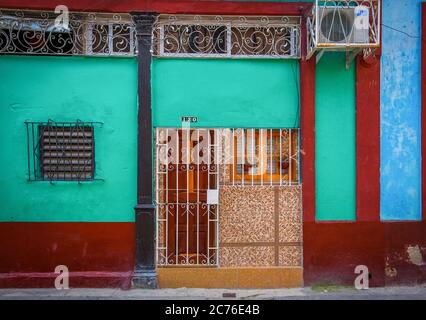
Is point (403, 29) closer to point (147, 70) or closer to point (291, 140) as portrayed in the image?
point (291, 140)

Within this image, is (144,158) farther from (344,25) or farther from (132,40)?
(344,25)

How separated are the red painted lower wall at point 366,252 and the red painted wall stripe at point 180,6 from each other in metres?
3.26

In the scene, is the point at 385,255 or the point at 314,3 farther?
the point at 385,255

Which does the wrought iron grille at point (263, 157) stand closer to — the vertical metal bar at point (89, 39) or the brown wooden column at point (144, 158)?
the brown wooden column at point (144, 158)

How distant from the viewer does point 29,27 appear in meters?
7.75

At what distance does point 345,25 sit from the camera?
728 centimetres

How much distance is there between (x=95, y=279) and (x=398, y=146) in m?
4.93

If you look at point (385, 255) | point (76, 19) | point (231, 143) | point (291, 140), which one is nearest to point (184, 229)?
point (231, 143)

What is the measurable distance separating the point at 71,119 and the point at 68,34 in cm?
128

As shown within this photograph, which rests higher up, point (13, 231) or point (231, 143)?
point (231, 143)

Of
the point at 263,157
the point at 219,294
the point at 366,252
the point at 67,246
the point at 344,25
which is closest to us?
the point at 344,25

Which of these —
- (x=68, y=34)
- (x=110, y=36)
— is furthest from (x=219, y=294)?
(x=68, y=34)

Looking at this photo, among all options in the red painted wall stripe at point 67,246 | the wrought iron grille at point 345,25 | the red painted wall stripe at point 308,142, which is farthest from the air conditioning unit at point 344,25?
the red painted wall stripe at point 67,246

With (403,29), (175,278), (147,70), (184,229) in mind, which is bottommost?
(175,278)
